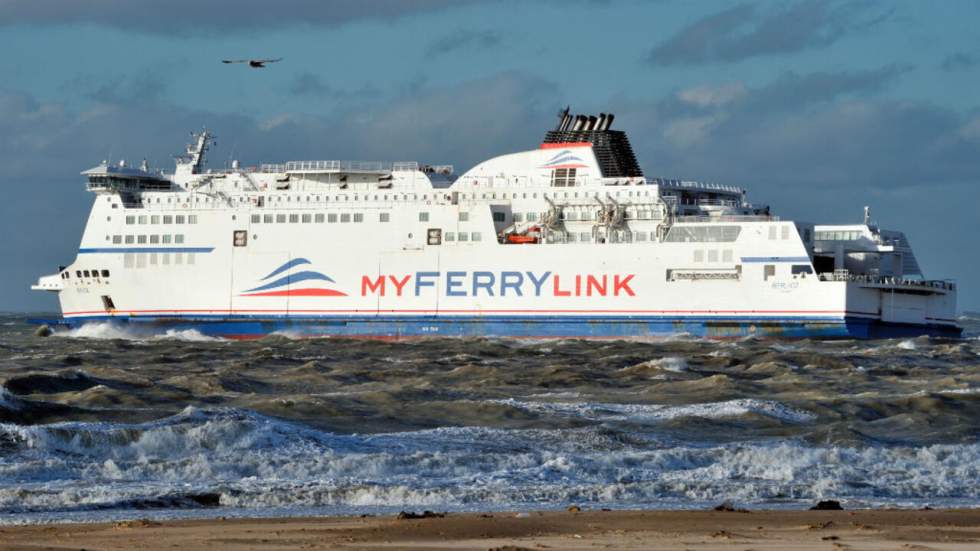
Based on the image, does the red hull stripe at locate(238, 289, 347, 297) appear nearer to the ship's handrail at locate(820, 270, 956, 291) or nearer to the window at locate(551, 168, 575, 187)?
the window at locate(551, 168, 575, 187)

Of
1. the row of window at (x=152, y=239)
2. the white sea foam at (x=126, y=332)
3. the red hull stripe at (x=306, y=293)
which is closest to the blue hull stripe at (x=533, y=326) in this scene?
the white sea foam at (x=126, y=332)

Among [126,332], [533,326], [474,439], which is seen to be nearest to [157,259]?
[126,332]

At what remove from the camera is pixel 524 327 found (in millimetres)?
47094

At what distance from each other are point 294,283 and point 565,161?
9.88 meters

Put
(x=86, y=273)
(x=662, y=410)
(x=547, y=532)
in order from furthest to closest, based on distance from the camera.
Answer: (x=86, y=273) → (x=662, y=410) → (x=547, y=532)

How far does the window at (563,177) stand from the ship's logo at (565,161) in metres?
0.15

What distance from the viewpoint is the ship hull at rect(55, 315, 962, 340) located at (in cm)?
4431

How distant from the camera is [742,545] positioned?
11117mm

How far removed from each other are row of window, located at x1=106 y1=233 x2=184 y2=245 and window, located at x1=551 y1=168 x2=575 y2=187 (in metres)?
13.0

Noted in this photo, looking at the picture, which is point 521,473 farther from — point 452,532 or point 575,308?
point 575,308

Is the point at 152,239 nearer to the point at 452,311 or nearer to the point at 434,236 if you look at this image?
the point at 434,236

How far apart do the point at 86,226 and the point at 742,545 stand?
46.0m

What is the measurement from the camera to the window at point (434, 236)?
1938 inches

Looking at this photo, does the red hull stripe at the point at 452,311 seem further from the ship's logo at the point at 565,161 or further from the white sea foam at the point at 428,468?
the white sea foam at the point at 428,468
